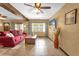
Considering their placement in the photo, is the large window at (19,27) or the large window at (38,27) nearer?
the large window at (19,27)

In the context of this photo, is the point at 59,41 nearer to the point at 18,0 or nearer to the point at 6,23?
the point at 18,0

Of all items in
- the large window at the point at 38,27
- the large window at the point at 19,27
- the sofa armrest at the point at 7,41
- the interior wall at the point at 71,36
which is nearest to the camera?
the interior wall at the point at 71,36

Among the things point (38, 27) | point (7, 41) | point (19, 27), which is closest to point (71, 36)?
point (7, 41)

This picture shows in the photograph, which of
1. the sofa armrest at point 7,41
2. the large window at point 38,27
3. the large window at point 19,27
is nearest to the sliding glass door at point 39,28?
the large window at point 38,27

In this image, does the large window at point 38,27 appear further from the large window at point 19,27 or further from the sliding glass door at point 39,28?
the large window at point 19,27

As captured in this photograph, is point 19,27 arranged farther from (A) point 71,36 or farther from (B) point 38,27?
(A) point 71,36

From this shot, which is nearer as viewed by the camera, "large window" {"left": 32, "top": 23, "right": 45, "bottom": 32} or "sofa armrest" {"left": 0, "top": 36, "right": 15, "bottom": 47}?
"sofa armrest" {"left": 0, "top": 36, "right": 15, "bottom": 47}

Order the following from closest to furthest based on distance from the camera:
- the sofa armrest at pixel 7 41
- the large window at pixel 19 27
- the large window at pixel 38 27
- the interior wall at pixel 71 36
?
the interior wall at pixel 71 36 < the sofa armrest at pixel 7 41 < the large window at pixel 19 27 < the large window at pixel 38 27

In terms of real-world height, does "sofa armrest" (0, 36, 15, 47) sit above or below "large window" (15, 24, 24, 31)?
below

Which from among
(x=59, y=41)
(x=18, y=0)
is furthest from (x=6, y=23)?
(x=18, y=0)

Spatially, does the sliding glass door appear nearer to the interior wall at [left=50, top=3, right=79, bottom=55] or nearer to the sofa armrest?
the sofa armrest

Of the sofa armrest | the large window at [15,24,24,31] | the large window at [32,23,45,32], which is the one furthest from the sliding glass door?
the sofa armrest

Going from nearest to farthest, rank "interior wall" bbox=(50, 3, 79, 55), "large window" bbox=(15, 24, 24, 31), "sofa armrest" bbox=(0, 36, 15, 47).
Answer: "interior wall" bbox=(50, 3, 79, 55) → "sofa armrest" bbox=(0, 36, 15, 47) → "large window" bbox=(15, 24, 24, 31)

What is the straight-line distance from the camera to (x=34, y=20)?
35.2 feet
